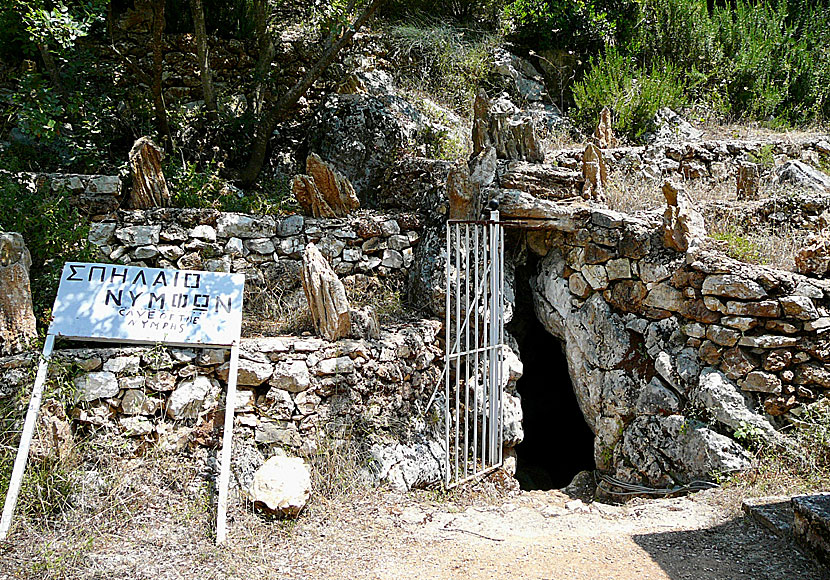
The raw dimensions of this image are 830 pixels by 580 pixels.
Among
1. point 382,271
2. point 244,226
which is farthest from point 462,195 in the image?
point 244,226

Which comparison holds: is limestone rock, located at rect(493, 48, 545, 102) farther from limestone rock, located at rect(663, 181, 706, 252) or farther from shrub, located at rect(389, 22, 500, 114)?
limestone rock, located at rect(663, 181, 706, 252)

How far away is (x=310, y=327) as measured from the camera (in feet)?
16.6

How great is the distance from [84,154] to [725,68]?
28.5ft

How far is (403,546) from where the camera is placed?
3951mm

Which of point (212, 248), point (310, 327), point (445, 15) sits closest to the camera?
point (310, 327)

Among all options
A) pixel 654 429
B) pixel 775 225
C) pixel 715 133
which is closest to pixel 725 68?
pixel 715 133

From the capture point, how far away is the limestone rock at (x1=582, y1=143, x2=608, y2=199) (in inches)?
230

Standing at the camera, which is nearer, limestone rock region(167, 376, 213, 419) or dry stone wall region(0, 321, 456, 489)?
dry stone wall region(0, 321, 456, 489)

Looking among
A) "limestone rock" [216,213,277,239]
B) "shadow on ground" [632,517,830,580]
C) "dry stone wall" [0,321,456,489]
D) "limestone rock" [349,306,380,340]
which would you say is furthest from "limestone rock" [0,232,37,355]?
"shadow on ground" [632,517,830,580]

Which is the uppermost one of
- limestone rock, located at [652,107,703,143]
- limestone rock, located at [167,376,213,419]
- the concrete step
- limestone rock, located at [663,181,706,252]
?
limestone rock, located at [652,107,703,143]

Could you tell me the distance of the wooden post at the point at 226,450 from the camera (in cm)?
373

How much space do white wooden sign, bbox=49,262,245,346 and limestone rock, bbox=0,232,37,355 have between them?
231 mm

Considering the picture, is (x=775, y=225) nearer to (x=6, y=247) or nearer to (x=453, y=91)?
(x=453, y=91)

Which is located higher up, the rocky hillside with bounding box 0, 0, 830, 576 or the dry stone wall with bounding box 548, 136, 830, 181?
the dry stone wall with bounding box 548, 136, 830, 181
